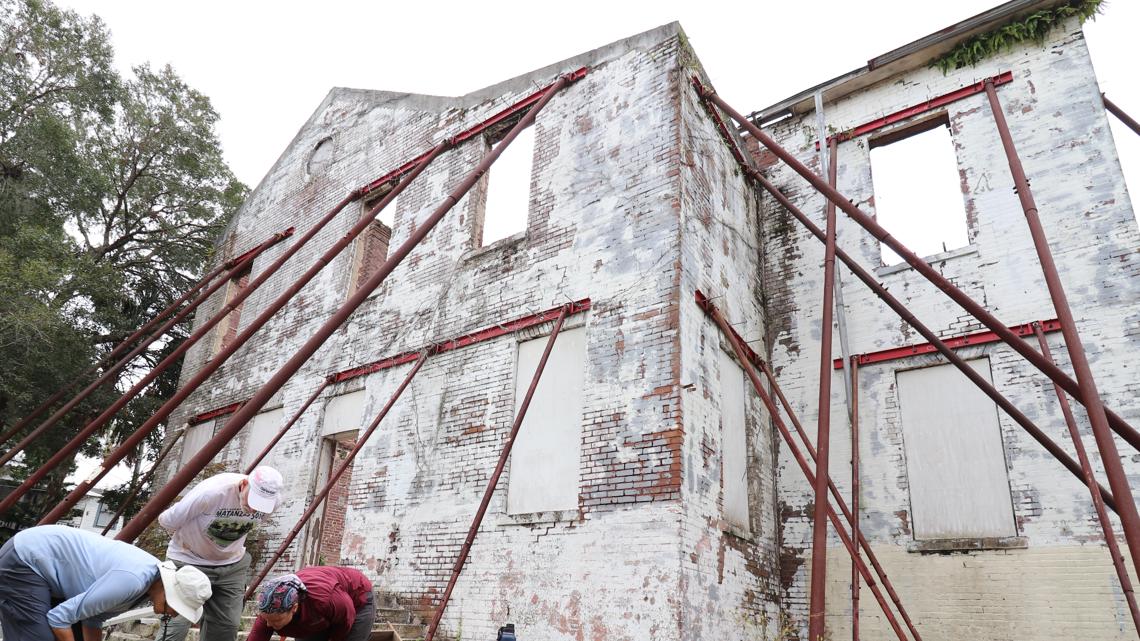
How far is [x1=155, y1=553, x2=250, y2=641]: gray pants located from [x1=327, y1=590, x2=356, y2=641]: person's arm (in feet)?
2.97

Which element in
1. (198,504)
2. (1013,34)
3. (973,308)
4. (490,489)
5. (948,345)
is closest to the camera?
(198,504)

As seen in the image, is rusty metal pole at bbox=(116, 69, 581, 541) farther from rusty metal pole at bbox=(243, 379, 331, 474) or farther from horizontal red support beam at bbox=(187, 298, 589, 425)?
rusty metal pole at bbox=(243, 379, 331, 474)

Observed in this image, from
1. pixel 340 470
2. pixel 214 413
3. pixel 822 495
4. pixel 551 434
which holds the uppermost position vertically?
pixel 214 413

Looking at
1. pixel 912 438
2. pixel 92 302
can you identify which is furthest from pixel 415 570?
pixel 92 302

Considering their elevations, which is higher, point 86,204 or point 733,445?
point 86,204

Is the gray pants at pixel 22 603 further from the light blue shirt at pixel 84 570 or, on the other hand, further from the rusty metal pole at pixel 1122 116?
the rusty metal pole at pixel 1122 116

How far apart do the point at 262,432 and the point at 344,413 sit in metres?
2.19

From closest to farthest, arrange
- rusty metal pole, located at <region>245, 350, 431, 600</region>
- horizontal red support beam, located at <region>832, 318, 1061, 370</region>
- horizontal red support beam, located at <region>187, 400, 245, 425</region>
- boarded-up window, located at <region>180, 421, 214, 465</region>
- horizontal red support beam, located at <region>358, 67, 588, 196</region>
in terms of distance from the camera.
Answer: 1. horizontal red support beam, located at <region>832, 318, 1061, 370</region>
2. rusty metal pole, located at <region>245, 350, 431, 600</region>
3. horizontal red support beam, located at <region>358, 67, 588, 196</region>
4. horizontal red support beam, located at <region>187, 400, 245, 425</region>
5. boarded-up window, located at <region>180, 421, 214, 465</region>

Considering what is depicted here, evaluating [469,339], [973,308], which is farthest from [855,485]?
[469,339]

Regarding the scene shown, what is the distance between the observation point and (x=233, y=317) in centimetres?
1410

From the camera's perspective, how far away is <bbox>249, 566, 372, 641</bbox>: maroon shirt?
13.3 ft

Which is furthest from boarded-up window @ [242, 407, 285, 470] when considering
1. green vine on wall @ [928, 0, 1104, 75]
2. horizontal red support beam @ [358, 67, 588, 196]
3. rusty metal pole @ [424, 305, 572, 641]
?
green vine on wall @ [928, 0, 1104, 75]

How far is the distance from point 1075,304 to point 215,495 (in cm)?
852

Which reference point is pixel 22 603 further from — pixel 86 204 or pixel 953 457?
pixel 86 204
